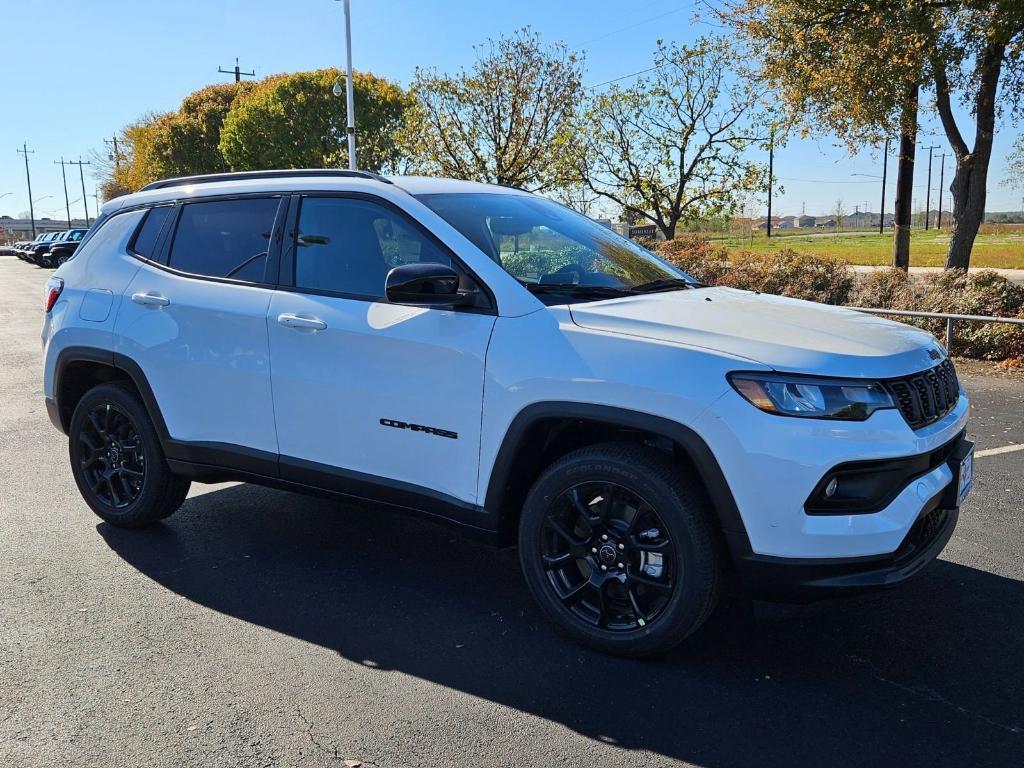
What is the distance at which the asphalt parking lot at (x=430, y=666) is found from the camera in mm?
2859

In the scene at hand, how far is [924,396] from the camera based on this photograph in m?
3.23

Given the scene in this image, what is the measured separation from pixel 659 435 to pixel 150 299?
2.82 metres

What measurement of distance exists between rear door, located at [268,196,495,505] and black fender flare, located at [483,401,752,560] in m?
0.19

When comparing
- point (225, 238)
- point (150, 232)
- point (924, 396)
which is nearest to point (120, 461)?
point (150, 232)

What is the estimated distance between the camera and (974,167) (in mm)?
15984

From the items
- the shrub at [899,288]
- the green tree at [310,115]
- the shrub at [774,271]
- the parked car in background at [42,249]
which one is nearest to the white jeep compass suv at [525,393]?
the shrub at [899,288]

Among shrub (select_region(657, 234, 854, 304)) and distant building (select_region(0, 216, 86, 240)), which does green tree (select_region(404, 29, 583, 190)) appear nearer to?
shrub (select_region(657, 234, 854, 304))

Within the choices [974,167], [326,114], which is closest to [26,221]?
[326,114]

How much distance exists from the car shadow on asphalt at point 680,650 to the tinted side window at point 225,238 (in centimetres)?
147

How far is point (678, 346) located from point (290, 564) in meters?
2.40

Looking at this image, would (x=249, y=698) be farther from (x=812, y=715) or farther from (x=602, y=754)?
(x=812, y=715)

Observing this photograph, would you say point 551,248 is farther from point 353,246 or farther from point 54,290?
point 54,290

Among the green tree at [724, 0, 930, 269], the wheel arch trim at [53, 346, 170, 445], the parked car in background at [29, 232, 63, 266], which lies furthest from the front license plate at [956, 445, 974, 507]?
the parked car in background at [29, 232, 63, 266]

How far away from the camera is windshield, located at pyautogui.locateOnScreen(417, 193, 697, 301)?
3770 mm
